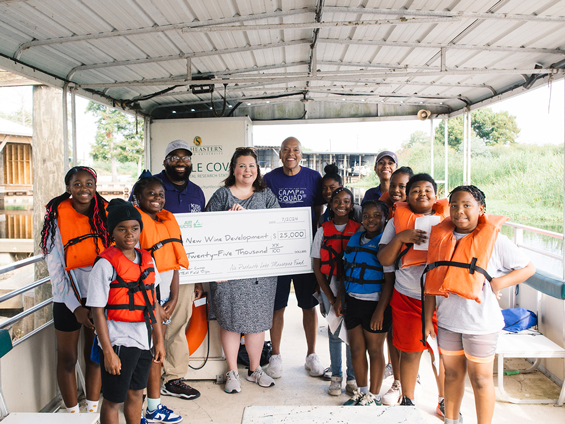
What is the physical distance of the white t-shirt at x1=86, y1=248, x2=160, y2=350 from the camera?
1.98m

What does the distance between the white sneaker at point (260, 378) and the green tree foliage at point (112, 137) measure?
883 inches

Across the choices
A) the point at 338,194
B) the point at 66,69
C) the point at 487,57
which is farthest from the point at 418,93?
the point at 66,69

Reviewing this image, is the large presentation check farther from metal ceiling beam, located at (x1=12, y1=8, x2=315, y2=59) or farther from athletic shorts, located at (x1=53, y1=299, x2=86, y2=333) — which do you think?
metal ceiling beam, located at (x1=12, y1=8, x2=315, y2=59)

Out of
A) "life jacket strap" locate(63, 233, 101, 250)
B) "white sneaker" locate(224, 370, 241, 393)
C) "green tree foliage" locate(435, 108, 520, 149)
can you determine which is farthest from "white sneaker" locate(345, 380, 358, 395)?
"green tree foliage" locate(435, 108, 520, 149)

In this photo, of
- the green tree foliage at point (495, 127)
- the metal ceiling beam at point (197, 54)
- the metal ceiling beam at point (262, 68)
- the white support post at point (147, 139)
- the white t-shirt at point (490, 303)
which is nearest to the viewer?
the white t-shirt at point (490, 303)

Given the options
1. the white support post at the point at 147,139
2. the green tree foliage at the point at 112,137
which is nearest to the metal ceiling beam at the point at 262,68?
the white support post at the point at 147,139

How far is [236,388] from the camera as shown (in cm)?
312

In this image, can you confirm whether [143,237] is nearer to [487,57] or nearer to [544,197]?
[487,57]

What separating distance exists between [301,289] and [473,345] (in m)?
1.52

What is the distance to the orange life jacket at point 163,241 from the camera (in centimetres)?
250

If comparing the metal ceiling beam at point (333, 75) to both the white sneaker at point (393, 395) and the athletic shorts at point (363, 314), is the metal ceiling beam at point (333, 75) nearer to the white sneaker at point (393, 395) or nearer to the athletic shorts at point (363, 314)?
the athletic shorts at point (363, 314)

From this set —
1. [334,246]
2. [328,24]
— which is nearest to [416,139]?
[328,24]

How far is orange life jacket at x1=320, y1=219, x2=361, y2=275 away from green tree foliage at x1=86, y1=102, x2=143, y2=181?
896 inches

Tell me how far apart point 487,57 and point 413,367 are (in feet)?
14.8
